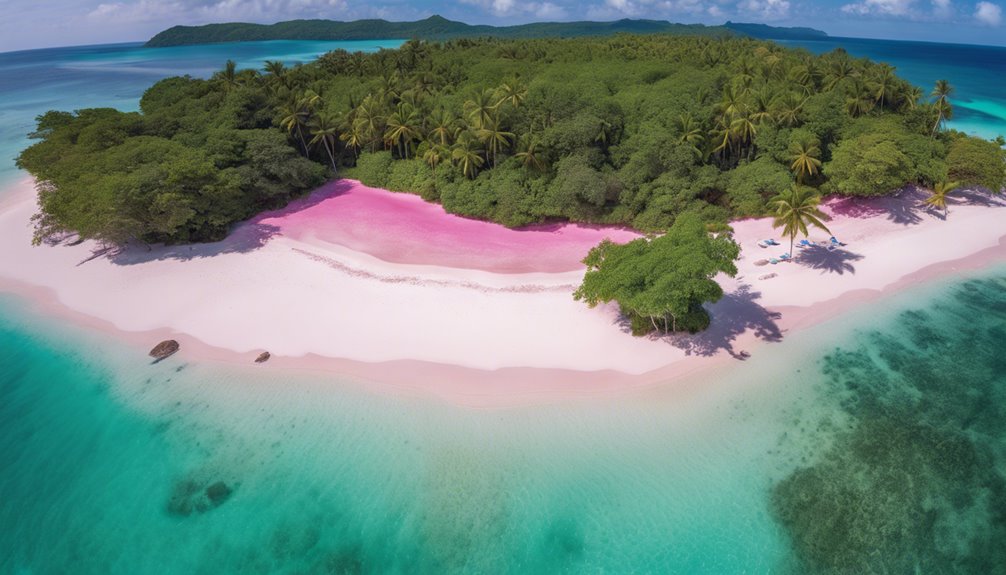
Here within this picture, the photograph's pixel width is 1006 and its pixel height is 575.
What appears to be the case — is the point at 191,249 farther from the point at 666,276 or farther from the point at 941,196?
the point at 941,196

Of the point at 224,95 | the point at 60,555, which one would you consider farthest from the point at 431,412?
the point at 224,95

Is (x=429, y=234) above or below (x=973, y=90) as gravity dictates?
below

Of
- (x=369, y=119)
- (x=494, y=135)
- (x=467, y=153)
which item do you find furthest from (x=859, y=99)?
(x=369, y=119)

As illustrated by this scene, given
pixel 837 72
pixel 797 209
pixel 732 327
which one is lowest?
pixel 732 327

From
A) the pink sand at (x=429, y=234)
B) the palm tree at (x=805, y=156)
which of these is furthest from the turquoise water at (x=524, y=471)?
the palm tree at (x=805, y=156)

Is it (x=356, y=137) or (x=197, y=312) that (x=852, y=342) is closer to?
(x=197, y=312)

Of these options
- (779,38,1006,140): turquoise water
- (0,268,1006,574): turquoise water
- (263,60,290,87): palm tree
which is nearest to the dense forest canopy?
(263,60,290,87): palm tree
